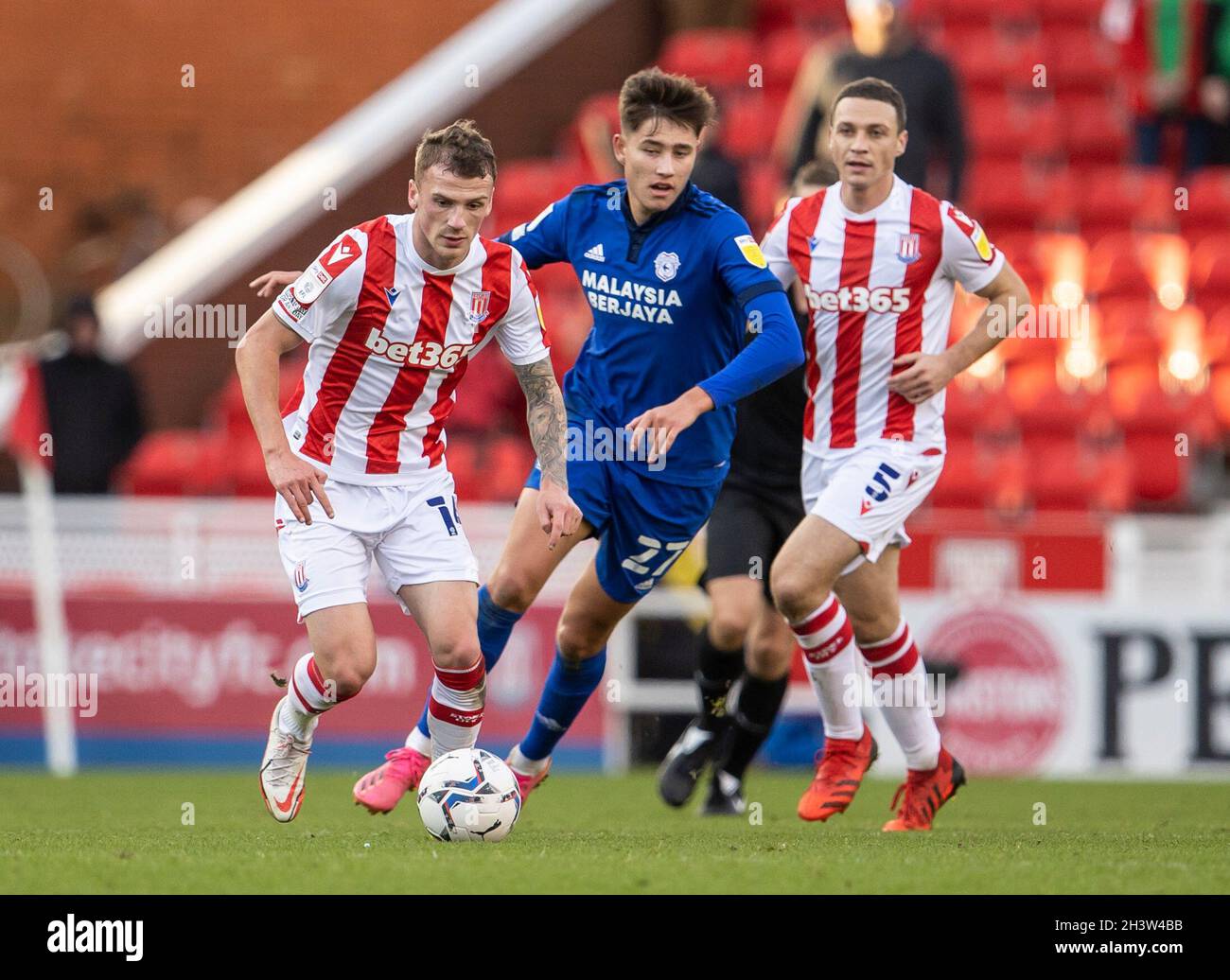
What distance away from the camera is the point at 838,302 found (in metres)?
6.82

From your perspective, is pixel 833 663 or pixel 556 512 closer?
pixel 556 512

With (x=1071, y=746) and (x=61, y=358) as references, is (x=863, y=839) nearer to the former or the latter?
(x=1071, y=746)

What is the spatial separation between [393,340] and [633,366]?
2.90ft

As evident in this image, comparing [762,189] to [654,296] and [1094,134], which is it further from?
[654,296]

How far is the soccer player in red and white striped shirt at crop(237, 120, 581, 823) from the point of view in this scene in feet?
19.5

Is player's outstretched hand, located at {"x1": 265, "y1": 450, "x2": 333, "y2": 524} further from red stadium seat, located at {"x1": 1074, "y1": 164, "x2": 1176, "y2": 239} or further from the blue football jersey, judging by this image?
red stadium seat, located at {"x1": 1074, "y1": 164, "x2": 1176, "y2": 239}

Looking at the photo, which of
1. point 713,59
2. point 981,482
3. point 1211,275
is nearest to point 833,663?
point 981,482

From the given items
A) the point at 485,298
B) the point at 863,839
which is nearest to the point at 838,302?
the point at 485,298

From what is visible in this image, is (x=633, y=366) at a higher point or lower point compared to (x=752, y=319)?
lower

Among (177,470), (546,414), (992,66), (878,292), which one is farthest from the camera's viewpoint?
(992,66)

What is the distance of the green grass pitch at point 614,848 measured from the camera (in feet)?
16.0

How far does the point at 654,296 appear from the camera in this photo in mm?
6477

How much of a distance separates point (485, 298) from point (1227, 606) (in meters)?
5.80

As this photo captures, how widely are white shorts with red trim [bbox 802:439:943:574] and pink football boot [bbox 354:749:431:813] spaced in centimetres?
157
